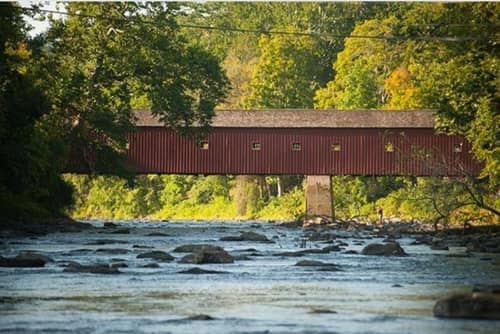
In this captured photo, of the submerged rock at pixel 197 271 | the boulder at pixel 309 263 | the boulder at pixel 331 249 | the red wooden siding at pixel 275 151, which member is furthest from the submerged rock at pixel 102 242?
the red wooden siding at pixel 275 151

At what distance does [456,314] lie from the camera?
11938 millimetres

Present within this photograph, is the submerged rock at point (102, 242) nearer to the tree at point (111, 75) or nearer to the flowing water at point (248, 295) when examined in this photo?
the flowing water at point (248, 295)

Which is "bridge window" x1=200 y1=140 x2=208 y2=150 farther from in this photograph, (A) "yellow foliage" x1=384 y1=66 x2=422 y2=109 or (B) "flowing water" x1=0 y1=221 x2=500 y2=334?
(B) "flowing water" x1=0 y1=221 x2=500 y2=334

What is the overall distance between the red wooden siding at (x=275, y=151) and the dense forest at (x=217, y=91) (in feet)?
3.54

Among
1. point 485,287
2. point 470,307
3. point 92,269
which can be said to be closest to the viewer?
point 470,307

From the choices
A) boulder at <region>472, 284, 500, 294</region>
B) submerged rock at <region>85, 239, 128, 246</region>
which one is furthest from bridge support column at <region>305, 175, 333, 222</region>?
boulder at <region>472, 284, 500, 294</region>

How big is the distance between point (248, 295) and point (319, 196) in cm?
3094

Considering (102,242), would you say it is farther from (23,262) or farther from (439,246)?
(23,262)

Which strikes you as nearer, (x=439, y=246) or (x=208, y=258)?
(x=208, y=258)

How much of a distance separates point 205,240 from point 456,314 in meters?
17.9

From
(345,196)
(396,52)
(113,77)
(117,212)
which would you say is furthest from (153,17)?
(117,212)

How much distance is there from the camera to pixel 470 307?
39.0 feet

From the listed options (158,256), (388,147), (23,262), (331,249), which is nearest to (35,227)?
(331,249)

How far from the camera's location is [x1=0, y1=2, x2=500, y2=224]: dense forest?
34062 mm
